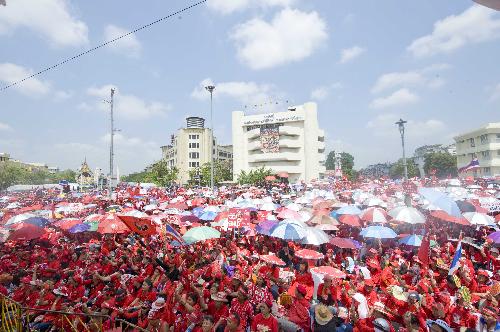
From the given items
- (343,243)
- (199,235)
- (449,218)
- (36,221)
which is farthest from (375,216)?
(36,221)

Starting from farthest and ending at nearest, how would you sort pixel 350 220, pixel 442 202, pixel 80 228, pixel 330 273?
pixel 80 228
pixel 350 220
pixel 442 202
pixel 330 273

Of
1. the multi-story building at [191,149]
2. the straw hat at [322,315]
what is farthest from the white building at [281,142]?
the straw hat at [322,315]

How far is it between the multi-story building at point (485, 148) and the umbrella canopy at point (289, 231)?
59.2 m

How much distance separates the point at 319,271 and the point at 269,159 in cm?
6872

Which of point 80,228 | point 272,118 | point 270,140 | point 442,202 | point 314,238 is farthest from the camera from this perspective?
point 272,118

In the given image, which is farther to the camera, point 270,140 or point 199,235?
point 270,140

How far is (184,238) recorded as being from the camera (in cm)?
1004

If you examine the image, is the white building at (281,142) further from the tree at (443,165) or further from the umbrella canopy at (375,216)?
the umbrella canopy at (375,216)

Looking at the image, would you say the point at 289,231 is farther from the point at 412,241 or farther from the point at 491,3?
the point at 491,3

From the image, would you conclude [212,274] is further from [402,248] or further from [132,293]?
[402,248]

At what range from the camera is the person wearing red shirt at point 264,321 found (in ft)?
17.5

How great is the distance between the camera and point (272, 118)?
7681 cm

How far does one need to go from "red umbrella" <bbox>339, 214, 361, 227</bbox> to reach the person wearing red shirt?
25.7 ft

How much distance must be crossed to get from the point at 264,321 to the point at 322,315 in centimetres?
95
